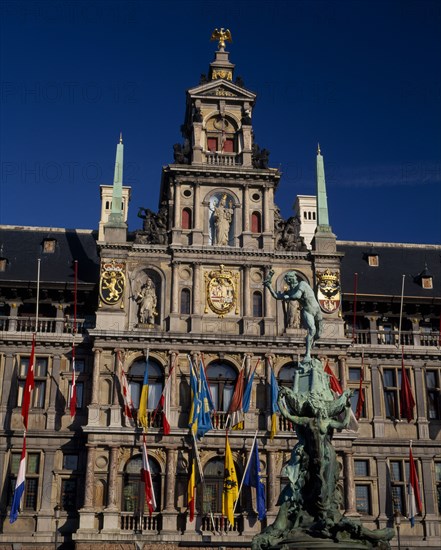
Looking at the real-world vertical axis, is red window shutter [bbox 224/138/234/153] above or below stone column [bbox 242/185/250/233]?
Answer: above

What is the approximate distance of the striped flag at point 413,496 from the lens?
45.7 metres

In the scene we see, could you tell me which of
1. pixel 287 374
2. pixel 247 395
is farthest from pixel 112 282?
pixel 287 374

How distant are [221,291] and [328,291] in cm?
609

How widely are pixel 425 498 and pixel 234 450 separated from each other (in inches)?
440

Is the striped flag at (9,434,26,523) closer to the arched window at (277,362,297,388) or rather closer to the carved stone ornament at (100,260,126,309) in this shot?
the carved stone ornament at (100,260,126,309)

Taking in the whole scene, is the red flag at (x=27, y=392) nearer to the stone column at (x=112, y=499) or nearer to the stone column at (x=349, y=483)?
the stone column at (x=112, y=499)

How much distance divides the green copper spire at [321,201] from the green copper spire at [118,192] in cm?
1155

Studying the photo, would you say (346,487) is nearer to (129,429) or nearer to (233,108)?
(129,429)

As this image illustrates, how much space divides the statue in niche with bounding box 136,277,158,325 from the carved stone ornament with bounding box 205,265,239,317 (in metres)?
2.97

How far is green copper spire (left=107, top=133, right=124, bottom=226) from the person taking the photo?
48906 mm

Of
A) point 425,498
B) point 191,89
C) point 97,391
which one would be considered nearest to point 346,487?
point 425,498

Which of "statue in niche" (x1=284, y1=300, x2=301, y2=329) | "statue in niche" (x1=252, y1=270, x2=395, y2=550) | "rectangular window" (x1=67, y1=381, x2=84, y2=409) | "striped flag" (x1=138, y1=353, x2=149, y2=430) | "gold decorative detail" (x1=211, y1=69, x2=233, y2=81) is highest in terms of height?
"gold decorative detail" (x1=211, y1=69, x2=233, y2=81)

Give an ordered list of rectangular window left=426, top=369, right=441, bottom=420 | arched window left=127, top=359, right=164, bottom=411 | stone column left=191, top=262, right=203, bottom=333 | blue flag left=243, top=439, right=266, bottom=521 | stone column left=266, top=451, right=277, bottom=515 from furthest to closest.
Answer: rectangular window left=426, top=369, right=441, bottom=420 → stone column left=191, top=262, right=203, bottom=333 → arched window left=127, top=359, right=164, bottom=411 → stone column left=266, top=451, right=277, bottom=515 → blue flag left=243, top=439, right=266, bottom=521

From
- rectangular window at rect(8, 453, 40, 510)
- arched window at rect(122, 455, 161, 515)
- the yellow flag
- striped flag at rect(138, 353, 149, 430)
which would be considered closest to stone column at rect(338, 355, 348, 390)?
the yellow flag
